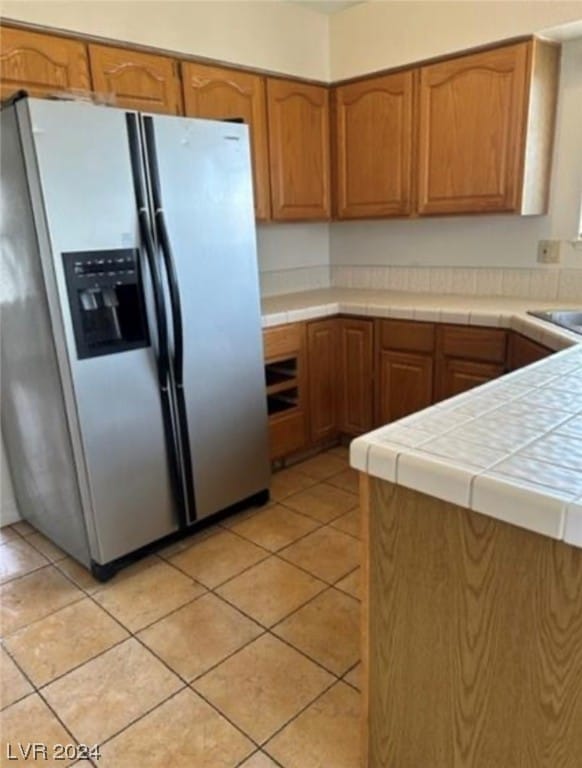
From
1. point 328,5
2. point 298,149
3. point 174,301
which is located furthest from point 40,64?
point 328,5

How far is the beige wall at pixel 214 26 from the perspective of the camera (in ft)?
7.48

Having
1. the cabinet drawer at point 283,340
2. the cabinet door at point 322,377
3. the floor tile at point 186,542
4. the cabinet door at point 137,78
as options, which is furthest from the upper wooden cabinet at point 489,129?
the floor tile at point 186,542

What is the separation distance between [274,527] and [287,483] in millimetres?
457

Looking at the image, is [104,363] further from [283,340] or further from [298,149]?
[298,149]

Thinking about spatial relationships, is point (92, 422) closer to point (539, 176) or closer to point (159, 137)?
point (159, 137)

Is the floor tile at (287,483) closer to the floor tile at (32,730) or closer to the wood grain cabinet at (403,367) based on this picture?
the wood grain cabinet at (403,367)

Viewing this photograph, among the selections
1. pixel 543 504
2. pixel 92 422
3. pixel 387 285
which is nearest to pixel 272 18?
pixel 387 285

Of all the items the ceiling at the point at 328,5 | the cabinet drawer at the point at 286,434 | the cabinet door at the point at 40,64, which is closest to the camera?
Answer: the cabinet door at the point at 40,64

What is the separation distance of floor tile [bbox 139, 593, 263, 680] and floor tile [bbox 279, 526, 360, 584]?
1.21ft

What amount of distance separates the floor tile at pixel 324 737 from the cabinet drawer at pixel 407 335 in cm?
168

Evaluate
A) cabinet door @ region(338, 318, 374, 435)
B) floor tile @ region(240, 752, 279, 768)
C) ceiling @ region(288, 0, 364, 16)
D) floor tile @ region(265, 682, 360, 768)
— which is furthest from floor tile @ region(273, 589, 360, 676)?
ceiling @ region(288, 0, 364, 16)

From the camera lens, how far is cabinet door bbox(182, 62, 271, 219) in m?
2.68

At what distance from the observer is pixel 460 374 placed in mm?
2736

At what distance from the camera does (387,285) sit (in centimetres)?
357
